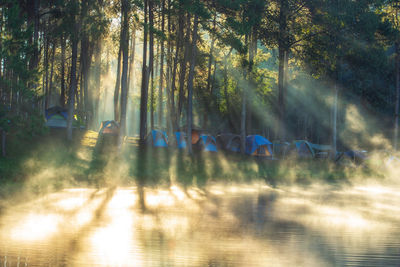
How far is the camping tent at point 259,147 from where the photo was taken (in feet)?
120

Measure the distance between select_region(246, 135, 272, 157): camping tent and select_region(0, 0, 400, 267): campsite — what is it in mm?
118

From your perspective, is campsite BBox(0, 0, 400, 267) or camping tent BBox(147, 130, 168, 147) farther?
camping tent BBox(147, 130, 168, 147)

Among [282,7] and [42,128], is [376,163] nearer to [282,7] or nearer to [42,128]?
[282,7]

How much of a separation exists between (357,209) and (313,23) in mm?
20533

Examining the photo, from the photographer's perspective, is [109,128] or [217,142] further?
[217,142]

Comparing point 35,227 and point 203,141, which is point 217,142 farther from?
point 35,227

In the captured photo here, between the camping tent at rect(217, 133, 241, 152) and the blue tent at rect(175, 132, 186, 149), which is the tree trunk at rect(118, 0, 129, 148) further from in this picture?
the camping tent at rect(217, 133, 241, 152)

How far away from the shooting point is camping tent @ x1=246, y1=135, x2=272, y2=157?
36.7m

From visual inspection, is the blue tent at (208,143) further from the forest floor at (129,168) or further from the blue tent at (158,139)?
the blue tent at (158,139)

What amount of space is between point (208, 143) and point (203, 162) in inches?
331

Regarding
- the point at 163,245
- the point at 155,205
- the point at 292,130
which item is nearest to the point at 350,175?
the point at 155,205

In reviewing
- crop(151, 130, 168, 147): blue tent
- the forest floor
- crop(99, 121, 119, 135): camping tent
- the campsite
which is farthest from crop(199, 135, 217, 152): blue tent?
crop(99, 121, 119, 135): camping tent

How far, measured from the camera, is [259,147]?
37000mm

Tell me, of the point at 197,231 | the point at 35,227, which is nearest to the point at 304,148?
the point at 197,231
